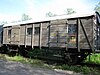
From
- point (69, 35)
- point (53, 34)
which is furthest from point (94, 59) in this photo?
Result: point (53, 34)

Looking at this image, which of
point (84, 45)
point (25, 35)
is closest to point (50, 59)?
point (25, 35)

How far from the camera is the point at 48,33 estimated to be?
1340cm

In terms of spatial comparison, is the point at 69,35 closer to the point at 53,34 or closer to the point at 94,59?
the point at 53,34

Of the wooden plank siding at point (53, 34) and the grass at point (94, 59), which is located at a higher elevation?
the wooden plank siding at point (53, 34)

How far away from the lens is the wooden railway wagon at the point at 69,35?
1116cm

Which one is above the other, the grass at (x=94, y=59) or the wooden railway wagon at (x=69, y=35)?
→ the wooden railway wagon at (x=69, y=35)

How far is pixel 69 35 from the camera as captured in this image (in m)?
12.0

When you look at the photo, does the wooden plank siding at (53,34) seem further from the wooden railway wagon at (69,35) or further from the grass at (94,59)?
the grass at (94,59)

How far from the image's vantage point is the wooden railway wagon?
36.6 ft

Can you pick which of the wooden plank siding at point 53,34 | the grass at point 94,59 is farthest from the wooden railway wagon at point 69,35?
the grass at point 94,59

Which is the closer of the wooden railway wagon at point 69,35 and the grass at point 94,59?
the wooden railway wagon at point 69,35

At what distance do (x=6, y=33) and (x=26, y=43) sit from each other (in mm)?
4018

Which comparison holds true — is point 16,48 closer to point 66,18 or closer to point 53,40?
point 53,40

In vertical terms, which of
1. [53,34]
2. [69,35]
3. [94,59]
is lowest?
[94,59]
